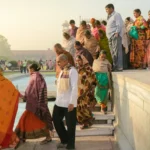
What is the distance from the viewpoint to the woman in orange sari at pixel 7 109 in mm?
5805

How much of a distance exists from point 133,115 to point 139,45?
5.18 m

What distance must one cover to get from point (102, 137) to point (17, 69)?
48.3 metres

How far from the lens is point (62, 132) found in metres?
5.94

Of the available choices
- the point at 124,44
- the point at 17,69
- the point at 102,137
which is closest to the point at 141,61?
the point at 124,44

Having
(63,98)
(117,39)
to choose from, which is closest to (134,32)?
(117,39)

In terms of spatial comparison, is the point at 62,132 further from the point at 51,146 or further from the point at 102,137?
the point at 102,137

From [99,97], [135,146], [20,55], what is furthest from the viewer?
[20,55]

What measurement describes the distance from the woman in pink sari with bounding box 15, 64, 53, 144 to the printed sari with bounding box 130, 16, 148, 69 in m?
4.16

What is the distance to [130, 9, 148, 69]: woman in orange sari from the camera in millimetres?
9320

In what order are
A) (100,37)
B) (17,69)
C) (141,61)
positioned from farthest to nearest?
(17,69) → (141,61) → (100,37)

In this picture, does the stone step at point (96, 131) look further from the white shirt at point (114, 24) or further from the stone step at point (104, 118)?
the white shirt at point (114, 24)

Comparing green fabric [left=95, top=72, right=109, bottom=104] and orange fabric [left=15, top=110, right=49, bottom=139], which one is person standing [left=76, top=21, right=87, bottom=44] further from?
orange fabric [left=15, top=110, right=49, bottom=139]

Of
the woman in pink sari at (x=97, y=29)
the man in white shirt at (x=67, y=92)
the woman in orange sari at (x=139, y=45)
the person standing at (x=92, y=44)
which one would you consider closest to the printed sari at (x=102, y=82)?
the person standing at (x=92, y=44)

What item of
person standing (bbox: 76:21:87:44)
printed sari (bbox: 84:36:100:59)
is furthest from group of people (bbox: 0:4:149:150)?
person standing (bbox: 76:21:87:44)
